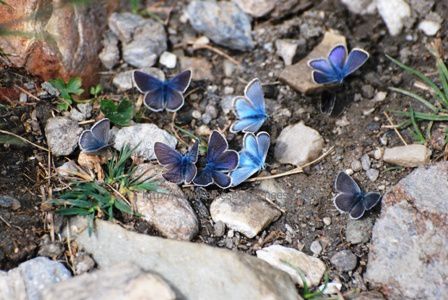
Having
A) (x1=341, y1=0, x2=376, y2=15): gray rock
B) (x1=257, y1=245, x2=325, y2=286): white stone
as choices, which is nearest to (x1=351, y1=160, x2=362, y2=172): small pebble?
(x1=257, y1=245, x2=325, y2=286): white stone

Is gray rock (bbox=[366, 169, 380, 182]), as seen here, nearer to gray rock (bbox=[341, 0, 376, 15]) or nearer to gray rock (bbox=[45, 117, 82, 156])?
gray rock (bbox=[341, 0, 376, 15])

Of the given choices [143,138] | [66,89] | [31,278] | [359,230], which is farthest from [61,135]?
[359,230]

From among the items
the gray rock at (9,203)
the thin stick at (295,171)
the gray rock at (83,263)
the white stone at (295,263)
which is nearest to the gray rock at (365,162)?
the thin stick at (295,171)

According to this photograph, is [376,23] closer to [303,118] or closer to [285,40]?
[285,40]

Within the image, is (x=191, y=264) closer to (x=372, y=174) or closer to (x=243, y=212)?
(x=243, y=212)

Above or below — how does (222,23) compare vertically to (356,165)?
above

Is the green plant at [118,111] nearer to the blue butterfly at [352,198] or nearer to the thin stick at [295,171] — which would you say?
the thin stick at [295,171]
